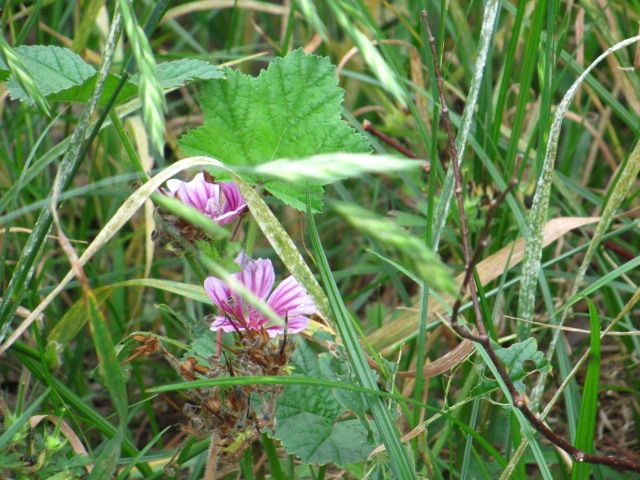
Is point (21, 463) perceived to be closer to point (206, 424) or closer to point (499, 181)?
point (206, 424)

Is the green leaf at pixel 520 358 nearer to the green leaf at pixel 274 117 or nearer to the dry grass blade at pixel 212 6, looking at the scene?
the green leaf at pixel 274 117

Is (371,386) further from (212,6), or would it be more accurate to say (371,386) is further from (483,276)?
(212,6)

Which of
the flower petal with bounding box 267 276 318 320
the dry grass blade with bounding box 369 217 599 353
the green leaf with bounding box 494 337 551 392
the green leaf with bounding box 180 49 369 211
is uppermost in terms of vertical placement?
the green leaf with bounding box 180 49 369 211

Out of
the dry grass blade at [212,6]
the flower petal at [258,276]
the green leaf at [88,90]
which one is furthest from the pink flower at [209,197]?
the dry grass blade at [212,6]

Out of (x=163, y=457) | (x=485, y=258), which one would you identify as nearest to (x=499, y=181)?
(x=485, y=258)

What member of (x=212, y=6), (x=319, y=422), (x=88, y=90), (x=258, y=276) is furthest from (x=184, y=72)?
(x=212, y=6)

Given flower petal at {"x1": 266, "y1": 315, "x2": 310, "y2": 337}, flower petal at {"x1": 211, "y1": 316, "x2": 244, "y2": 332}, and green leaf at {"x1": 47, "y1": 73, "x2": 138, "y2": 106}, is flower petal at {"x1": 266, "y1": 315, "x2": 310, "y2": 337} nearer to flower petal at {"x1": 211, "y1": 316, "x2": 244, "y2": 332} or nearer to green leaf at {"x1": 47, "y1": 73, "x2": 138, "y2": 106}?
flower petal at {"x1": 211, "y1": 316, "x2": 244, "y2": 332}

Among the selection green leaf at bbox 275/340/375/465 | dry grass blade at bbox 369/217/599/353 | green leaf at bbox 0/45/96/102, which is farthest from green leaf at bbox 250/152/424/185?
dry grass blade at bbox 369/217/599/353
